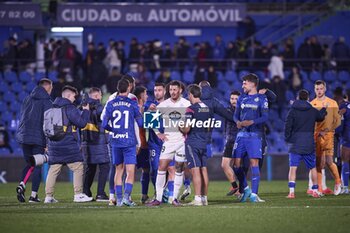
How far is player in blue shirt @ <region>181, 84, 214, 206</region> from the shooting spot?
47.1 feet

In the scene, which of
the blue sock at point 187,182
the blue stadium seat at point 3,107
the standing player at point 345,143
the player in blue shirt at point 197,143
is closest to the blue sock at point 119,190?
the player in blue shirt at point 197,143

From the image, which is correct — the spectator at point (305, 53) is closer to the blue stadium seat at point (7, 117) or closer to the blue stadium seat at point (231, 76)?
the blue stadium seat at point (231, 76)

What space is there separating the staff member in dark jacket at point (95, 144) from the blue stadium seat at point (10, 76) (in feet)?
39.1

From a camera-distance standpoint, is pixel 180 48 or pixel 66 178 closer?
pixel 66 178

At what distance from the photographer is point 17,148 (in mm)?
25422

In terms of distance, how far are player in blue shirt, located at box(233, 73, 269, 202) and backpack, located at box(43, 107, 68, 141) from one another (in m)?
3.27

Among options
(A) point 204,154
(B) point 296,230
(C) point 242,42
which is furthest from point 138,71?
(B) point 296,230

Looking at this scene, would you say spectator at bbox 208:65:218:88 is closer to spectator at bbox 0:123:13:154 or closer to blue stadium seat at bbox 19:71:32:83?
blue stadium seat at bbox 19:71:32:83

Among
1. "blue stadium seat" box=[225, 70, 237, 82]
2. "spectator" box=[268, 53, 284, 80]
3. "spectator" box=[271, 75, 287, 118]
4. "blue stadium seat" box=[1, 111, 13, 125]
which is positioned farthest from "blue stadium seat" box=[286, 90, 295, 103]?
"blue stadium seat" box=[1, 111, 13, 125]

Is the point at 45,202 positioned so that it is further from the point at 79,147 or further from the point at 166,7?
the point at 166,7

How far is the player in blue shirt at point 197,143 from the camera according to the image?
1435 cm

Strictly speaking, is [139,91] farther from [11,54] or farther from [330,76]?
[330,76]

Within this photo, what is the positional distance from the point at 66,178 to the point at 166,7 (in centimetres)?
752

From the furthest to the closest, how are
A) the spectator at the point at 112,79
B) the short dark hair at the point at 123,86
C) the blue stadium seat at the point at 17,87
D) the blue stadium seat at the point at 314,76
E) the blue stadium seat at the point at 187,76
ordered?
the blue stadium seat at the point at 314,76
the blue stadium seat at the point at 187,76
the blue stadium seat at the point at 17,87
the spectator at the point at 112,79
the short dark hair at the point at 123,86
